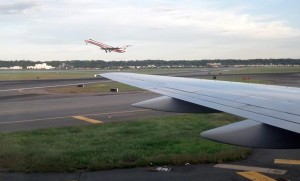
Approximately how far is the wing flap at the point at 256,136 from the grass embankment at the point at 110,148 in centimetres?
454

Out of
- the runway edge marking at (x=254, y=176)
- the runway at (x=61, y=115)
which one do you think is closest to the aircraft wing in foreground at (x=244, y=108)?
the runway edge marking at (x=254, y=176)

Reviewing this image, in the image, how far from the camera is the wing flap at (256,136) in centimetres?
505

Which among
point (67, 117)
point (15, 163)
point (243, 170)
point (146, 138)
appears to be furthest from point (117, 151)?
point (67, 117)

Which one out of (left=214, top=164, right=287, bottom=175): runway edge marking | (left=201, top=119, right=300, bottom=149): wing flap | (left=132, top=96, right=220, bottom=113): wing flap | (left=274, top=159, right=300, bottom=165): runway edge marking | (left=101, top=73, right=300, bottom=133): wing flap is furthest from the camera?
(left=274, top=159, right=300, bottom=165): runway edge marking

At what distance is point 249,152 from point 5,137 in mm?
8485

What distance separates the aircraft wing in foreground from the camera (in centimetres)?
507

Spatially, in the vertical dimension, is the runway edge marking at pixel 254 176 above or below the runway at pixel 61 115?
above

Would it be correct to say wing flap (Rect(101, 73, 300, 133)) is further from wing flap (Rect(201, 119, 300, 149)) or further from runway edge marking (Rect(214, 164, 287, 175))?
runway edge marking (Rect(214, 164, 287, 175))

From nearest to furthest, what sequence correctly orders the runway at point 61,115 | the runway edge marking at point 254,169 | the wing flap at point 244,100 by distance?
the wing flap at point 244,100, the runway edge marking at point 254,169, the runway at point 61,115

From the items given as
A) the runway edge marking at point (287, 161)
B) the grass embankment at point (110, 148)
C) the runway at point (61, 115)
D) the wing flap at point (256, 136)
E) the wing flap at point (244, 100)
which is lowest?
the runway at point (61, 115)

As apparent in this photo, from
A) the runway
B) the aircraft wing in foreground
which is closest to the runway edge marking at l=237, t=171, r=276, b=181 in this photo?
the aircraft wing in foreground

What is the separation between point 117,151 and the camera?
11047 millimetres

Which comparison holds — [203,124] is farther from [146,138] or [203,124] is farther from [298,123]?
[298,123]

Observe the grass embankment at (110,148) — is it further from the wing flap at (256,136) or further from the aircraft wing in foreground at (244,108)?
the wing flap at (256,136)
